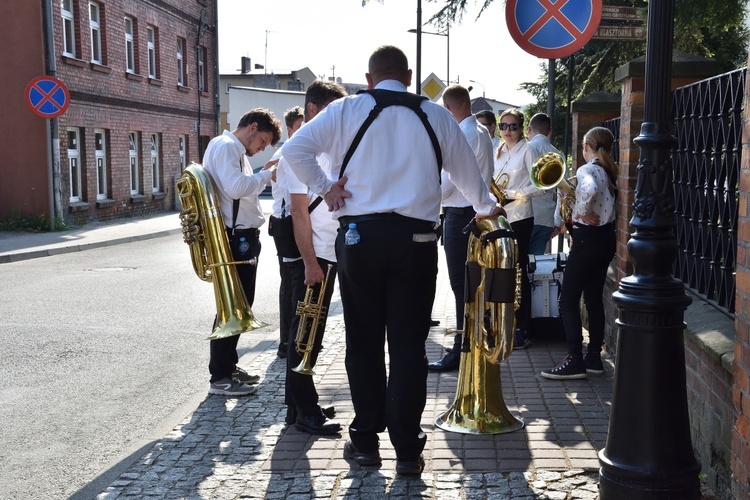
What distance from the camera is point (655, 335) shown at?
147 inches

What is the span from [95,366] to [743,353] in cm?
519

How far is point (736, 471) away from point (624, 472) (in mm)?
473

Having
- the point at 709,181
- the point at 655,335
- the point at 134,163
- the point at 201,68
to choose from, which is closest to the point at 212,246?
the point at 709,181

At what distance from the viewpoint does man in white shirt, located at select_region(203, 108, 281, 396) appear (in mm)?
6324

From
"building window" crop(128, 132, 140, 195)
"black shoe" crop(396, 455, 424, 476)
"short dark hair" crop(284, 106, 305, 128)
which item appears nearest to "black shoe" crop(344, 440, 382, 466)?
"black shoe" crop(396, 455, 424, 476)

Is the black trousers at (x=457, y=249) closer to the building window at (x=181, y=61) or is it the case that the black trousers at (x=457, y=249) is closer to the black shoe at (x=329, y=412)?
the black shoe at (x=329, y=412)

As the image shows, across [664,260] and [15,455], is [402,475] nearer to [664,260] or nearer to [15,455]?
[664,260]

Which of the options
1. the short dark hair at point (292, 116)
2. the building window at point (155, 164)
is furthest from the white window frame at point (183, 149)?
the short dark hair at point (292, 116)

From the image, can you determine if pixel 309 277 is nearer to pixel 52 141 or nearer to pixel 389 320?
pixel 389 320

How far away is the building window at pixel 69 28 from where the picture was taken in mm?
23344

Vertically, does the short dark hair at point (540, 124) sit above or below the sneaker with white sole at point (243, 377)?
above

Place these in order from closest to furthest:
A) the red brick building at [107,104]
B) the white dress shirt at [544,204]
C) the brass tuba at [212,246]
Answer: the brass tuba at [212,246], the white dress shirt at [544,204], the red brick building at [107,104]

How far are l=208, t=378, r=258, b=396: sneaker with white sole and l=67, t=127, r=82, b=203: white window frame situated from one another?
60.0ft

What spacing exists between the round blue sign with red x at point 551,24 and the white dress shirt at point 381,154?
12.4ft
